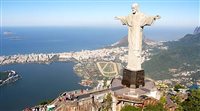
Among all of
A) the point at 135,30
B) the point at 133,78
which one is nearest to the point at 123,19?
the point at 135,30

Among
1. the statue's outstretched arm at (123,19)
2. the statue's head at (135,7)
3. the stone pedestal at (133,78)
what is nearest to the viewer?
the statue's head at (135,7)

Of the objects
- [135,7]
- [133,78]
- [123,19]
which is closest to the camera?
[135,7]

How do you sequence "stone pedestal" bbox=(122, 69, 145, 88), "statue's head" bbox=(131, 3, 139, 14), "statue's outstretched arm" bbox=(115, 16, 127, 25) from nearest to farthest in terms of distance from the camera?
"statue's head" bbox=(131, 3, 139, 14) → "stone pedestal" bbox=(122, 69, 145, 88) → "statue's outstretched arm" bbox=(115, 16, 127, 25)

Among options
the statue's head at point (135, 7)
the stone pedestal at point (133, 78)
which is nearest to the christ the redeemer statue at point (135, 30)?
the statue's head at point (135, 7)

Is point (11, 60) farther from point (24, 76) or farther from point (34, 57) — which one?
point (24, 76)

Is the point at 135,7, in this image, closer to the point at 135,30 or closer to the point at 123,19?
the point at 123,19

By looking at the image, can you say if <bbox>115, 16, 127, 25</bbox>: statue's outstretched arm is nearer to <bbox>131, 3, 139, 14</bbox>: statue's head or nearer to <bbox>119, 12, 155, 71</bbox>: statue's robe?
<bbox>119, 12, 155, 71</bbox>: statue's robe

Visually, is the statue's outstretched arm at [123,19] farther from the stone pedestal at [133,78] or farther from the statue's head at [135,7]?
the stone pedestal at [133,78]

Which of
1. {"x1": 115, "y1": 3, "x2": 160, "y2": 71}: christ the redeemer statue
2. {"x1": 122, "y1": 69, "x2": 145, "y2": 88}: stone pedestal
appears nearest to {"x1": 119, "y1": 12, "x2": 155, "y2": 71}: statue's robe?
{"x1": 115, "y1": 3, "x2": 160, "y2": 71}: christ the redeemer statue
